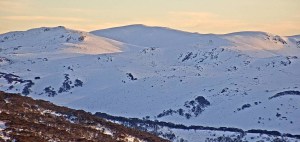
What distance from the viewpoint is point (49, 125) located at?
4444 centimetres

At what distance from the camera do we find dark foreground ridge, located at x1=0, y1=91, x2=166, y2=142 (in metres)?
39.9

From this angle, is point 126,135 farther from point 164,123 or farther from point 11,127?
point 164,123

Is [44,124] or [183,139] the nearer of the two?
[44,124]

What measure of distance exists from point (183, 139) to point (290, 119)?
44.5 meters

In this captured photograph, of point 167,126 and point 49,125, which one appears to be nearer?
point 49,125

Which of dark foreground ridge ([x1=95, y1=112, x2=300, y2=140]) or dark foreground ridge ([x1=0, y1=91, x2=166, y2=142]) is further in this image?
dark foreground ridge ([x1=95, y1=112, x2=300, y2=140])

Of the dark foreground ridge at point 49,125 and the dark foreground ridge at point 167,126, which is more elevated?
the dark foreground ridge at point 49,125

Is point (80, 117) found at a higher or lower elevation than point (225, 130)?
higher

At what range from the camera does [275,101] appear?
199 m

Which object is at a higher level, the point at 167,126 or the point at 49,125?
the point at 49,125

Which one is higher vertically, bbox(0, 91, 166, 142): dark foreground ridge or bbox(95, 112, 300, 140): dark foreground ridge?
bbox(0, 91, 166, 142): dark foreground ridge

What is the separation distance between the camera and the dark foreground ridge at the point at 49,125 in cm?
3988

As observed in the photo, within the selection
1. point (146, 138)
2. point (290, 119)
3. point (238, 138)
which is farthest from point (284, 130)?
point (146, 138)

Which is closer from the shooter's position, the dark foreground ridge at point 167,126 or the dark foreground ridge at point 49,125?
the dark foreground ridge at point 49,125
